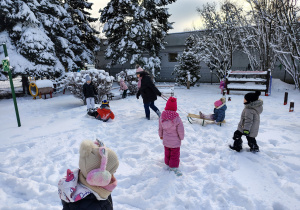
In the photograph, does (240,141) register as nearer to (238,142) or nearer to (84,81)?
(238,142)

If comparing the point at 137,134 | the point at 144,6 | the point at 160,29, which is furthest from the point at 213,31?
the point at 137,134

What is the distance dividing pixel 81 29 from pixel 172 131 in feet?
70.6

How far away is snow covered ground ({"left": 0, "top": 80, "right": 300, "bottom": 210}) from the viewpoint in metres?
3.00

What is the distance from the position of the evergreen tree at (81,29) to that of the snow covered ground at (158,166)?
1492cm

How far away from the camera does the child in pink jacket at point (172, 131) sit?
367 centimetres

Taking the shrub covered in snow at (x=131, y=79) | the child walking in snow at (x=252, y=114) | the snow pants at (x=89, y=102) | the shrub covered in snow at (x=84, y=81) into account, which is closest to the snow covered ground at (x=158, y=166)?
the child walking in snow at (x=252, y=114)

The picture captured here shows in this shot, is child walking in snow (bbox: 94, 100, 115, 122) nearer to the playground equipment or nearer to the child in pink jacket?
the child in pink jacket

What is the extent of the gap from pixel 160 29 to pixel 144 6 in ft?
9.81

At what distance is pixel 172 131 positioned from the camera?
3713 millimetres

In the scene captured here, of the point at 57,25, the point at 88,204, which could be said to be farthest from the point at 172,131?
the point at 57,25

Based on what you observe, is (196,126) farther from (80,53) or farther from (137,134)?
(80,53)

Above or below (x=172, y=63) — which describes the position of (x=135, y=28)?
above

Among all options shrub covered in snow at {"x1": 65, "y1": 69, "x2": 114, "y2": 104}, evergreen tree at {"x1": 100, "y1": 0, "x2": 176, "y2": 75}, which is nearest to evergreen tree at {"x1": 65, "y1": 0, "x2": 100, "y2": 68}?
evergreen tree at {"x1": 100, "y1": 0, "x2": 176, "y2": 75}

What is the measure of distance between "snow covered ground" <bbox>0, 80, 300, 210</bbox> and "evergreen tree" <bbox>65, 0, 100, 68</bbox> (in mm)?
14916
